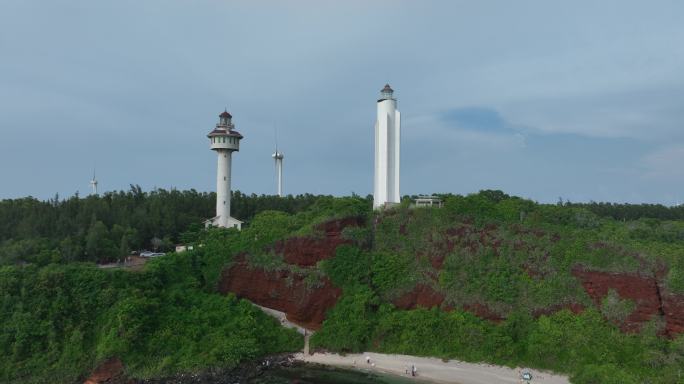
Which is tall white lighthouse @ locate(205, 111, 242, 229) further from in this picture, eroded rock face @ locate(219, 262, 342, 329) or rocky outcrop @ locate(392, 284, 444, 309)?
rocky outcrop @ locate(392, 284, 444, 309)

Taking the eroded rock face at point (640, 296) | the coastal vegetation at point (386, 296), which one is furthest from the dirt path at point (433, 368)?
the eroded rock face at point (640, 296)

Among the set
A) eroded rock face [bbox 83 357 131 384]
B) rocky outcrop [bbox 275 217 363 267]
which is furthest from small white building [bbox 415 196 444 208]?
eroded rock face [bbox 83 357 131 384]

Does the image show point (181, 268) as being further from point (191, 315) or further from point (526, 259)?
point (526, 259)

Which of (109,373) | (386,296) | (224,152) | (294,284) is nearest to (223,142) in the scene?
(224,152)

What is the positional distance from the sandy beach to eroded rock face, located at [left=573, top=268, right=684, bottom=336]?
638 centimetres

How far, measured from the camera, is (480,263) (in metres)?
35.4

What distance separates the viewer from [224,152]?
4641cm

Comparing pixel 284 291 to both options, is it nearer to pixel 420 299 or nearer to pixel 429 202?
pixel 420 299

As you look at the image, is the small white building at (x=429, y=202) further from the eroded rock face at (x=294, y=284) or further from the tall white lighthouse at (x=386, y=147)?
the eroded rock face at (x=294, y=284)

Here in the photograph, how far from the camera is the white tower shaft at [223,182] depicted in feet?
152

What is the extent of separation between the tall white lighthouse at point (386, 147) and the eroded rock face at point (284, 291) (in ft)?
30.7

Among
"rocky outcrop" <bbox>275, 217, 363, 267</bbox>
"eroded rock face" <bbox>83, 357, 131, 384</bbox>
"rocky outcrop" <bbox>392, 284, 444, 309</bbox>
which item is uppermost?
"rocky outcrop" <bbox>275, 217, 363, 267</bbox>

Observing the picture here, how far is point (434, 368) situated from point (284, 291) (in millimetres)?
11802

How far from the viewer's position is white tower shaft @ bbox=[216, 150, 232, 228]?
46438 mm
